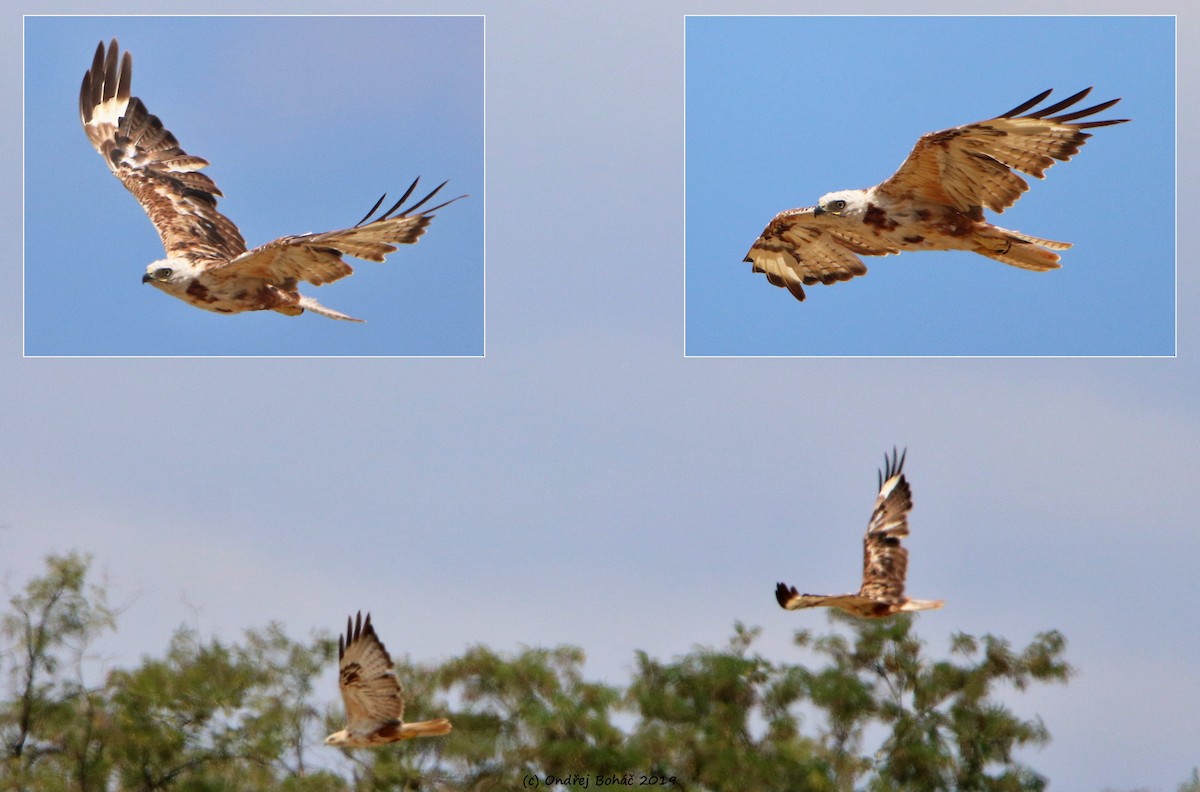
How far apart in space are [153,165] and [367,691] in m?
4.75

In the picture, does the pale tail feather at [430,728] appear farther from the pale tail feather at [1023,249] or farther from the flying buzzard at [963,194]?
the pale tail feather at [1023,249]

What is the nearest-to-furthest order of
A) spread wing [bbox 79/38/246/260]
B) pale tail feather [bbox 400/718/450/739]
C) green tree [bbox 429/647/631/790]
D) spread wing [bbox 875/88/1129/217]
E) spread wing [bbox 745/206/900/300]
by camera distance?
spread wing [bbox 875/88/1129/217], pale tail feather [bbox 400/718/450/739], spread wing [bbox 745/206/900/300], spread wing [bbox 79/38/246/260], green tree [bbox 429/647/631/790]

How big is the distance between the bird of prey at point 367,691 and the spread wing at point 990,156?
15.6ft

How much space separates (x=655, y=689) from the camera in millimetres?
27188

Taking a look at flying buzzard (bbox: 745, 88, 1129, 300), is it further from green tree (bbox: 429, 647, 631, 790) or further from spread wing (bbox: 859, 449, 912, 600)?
green tree (bbox: 429, 647, 631, 790)

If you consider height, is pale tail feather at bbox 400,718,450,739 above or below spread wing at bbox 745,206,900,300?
below

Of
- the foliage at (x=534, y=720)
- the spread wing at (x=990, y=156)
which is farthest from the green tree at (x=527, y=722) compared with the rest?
the spread wing at (x=990, y=156)

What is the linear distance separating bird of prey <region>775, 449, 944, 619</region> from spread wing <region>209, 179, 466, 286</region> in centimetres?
329

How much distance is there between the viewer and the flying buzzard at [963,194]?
43.1 feet

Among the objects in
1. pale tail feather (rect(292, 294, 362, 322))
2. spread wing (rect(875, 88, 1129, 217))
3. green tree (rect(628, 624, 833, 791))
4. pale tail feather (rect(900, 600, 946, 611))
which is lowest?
green tree (rect(628, 624, 833, 791))

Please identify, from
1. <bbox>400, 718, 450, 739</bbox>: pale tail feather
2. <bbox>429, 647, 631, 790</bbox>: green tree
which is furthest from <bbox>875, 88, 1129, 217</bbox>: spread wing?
<bbox>429, 647, 631, 790</bbox>: green tree

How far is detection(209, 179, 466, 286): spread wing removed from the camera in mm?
13070

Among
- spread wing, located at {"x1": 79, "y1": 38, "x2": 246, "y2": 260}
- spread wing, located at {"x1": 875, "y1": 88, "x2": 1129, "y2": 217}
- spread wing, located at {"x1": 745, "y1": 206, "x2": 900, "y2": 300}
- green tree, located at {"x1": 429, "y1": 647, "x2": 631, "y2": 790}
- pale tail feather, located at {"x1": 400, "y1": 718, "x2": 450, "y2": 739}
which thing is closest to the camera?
spread wing, located at {"x1": 875, "y1": 88, "x2": 1129, "y2": 217}

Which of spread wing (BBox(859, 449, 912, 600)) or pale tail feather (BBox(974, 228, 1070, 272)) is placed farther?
spread wing (BBox(859, 449, 912, 600))
